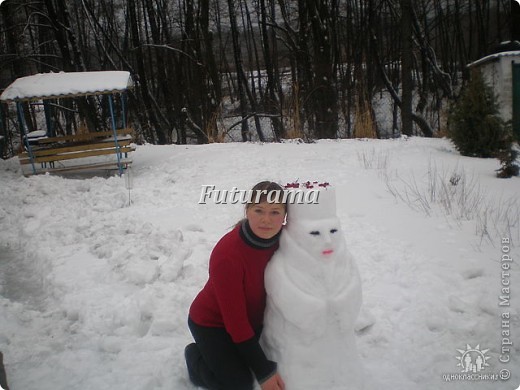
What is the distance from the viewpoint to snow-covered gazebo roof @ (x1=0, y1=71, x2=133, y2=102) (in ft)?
25.1

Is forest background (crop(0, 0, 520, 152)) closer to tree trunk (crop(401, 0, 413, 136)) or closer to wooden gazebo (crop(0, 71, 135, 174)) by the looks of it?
tree trunk (crop(401, 0, 413, 136))

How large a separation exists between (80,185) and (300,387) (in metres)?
5.99

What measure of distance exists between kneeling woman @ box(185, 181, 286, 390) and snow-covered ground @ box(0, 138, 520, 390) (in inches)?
14.4

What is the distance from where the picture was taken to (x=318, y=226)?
1872 mm

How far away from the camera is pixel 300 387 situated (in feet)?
6.40

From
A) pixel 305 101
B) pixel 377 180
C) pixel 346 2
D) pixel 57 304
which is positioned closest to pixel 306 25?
pixel 305 101

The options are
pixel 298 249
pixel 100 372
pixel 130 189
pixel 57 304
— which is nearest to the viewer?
pixel 298 249

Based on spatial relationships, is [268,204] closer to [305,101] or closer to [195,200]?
[195,200]

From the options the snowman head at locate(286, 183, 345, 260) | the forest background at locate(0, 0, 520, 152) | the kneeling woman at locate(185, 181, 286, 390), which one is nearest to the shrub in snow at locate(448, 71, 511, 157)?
the forest background at locate(0, 0, 520, 152)

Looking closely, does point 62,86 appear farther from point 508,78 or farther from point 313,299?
point 508,78

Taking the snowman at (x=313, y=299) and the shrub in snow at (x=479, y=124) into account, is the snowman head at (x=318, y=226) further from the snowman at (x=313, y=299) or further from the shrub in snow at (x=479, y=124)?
the shrub in snow at (x=479, y=124)

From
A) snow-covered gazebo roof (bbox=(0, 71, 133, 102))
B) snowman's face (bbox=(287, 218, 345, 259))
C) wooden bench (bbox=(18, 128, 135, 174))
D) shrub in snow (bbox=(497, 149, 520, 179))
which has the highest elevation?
snow-covered gazebo roof (bbox=(0, 71, 133, 102))

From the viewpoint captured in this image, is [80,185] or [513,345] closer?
[513,345]

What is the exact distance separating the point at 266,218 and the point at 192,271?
73.0 inches
